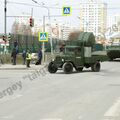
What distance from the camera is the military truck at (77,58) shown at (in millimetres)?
28203

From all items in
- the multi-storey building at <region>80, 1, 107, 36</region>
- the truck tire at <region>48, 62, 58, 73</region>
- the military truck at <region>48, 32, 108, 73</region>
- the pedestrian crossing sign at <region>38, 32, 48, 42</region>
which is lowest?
the truck tire at <region>48, 62, 58, 73</region>

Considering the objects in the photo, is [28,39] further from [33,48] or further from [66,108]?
[66,108]

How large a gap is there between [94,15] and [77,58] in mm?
68806

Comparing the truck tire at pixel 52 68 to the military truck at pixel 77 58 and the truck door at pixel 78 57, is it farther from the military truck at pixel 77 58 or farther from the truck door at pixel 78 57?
the truck door at pixel 78 57

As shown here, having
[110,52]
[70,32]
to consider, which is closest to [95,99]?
[110,52]

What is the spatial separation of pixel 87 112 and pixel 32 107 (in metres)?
1.63

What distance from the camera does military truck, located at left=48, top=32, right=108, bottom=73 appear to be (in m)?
28.2

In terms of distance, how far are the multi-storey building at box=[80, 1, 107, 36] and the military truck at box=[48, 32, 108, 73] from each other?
48.6 meters

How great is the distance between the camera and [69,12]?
37.5m

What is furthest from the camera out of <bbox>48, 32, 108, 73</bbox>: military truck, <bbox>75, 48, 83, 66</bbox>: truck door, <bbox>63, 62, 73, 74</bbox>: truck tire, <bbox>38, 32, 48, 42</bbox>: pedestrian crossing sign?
<bbox>38, 32, 48, 42</bbox>: pedestrian crossing sign

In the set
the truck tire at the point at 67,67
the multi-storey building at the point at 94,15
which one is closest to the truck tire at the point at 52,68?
the truck tire at the point at 67,67

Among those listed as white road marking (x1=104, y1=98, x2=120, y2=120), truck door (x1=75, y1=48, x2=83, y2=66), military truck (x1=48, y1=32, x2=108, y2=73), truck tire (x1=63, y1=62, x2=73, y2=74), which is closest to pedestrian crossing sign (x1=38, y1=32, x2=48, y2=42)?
military truck (x1=48, y1=32, x2=108, y2=73)

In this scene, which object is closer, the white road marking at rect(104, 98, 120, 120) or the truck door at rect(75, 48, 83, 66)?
the white road marking at rect(104, 98, 120, 120)

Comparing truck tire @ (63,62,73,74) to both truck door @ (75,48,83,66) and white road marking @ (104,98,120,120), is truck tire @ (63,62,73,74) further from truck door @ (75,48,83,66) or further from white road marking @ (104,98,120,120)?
white road marking @ (104,98,120,120)
